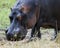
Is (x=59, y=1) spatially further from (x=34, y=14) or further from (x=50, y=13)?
(x=34, y=14)

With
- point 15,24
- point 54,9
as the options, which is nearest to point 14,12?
point 15,24

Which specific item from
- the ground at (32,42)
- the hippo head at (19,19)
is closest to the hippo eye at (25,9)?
the hippo head at (19,19)

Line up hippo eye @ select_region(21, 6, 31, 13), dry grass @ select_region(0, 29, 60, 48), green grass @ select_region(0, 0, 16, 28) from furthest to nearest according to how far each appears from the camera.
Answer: green grass @ select_region(0, 0, 16, 28), hippo eye @ select_region(21, 6, 31, 13), dry grass @ select_region(0, 29, 60, 48)

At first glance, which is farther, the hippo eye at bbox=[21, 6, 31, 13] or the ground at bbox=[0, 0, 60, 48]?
the hippo eye at bbox=[21, 6, 31, 13]

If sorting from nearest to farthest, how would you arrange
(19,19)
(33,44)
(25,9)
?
(33,44) < (19,19) < (25,9)

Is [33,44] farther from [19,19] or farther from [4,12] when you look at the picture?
[4,12]

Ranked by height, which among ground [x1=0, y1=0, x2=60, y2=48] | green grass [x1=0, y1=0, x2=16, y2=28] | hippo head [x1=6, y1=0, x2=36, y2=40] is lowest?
green grass [x1=0, y1=0, x2=16, y2=28]

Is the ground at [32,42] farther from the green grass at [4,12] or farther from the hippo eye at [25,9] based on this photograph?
Answer: the hippo eye at [25,9]

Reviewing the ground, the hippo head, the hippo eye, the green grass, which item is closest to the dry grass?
the ground

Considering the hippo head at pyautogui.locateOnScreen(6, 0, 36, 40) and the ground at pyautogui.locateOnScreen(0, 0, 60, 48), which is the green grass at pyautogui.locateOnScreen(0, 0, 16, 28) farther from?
the hippo head at pyautogui.locateOnScreen(6, 0, 36, 40)

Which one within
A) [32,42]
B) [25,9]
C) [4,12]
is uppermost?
[25,9]

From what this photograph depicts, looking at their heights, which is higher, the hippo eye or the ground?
the hippo eye

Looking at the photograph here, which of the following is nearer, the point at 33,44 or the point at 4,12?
the point at 33,44

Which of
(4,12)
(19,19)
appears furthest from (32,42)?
(4,12)
